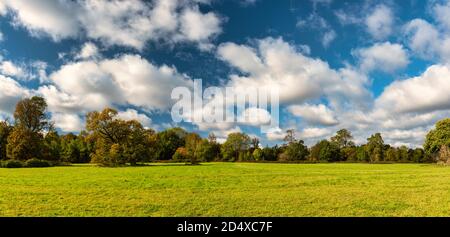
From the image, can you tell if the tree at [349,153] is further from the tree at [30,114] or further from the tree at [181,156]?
the tree at [30,114]

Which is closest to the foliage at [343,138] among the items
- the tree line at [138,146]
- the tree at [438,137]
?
the tree line at [138,146]

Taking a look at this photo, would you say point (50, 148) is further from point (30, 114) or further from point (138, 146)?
point (138, 146)

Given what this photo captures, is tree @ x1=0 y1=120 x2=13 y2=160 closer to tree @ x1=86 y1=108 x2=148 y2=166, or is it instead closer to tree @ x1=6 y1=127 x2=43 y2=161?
tree @ x1=6 y1=127 x2=43 y2=161

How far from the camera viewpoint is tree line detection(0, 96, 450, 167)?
5994cm

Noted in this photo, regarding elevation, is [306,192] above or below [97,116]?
below

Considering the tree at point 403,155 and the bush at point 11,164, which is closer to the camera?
the bush at point 11,164

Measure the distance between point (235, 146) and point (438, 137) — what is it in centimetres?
6248

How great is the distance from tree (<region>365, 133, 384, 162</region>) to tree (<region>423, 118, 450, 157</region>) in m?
27.7

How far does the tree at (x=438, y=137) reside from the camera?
81.8 metres
